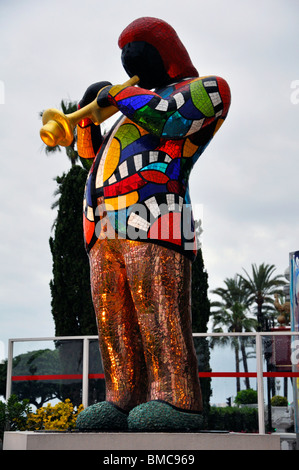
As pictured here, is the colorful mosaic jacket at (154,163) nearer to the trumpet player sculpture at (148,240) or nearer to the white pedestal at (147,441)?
the trumpet player sculpture at (148,240)

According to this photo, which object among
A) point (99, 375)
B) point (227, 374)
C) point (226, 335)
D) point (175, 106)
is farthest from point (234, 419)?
point (175, 106)

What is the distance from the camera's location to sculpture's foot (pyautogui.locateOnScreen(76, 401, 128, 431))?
4.16 meters

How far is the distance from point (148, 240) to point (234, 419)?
2395mm

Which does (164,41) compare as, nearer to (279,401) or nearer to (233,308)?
(279,401)

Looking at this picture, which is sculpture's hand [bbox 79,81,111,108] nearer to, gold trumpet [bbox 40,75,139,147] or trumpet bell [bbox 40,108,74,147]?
gold trumpet [bbox 40,75,139,147]

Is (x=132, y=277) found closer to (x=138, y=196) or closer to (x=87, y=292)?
(x=138, y=196)

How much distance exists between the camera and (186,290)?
425 centimetres

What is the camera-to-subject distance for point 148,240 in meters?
4.14

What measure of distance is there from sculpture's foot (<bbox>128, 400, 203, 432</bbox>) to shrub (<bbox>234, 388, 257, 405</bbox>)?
1814mm

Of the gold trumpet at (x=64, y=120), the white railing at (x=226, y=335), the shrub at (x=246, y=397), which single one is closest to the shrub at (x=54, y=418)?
the white railing at (x=226, y=335)

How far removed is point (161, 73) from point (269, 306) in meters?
26.3

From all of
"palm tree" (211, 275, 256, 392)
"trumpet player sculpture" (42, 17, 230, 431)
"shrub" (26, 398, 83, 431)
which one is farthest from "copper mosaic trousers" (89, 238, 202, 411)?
"palm tree" (211, 275, 256, 392)

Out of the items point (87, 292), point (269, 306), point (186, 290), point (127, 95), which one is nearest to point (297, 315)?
point (186, 290)

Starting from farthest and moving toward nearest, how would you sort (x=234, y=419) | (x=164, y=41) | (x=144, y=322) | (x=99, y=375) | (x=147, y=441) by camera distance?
(x=99, y=375), (x=234, y=419), (x=164, y=41), (x=144, y=322), (x=147, y=441)
